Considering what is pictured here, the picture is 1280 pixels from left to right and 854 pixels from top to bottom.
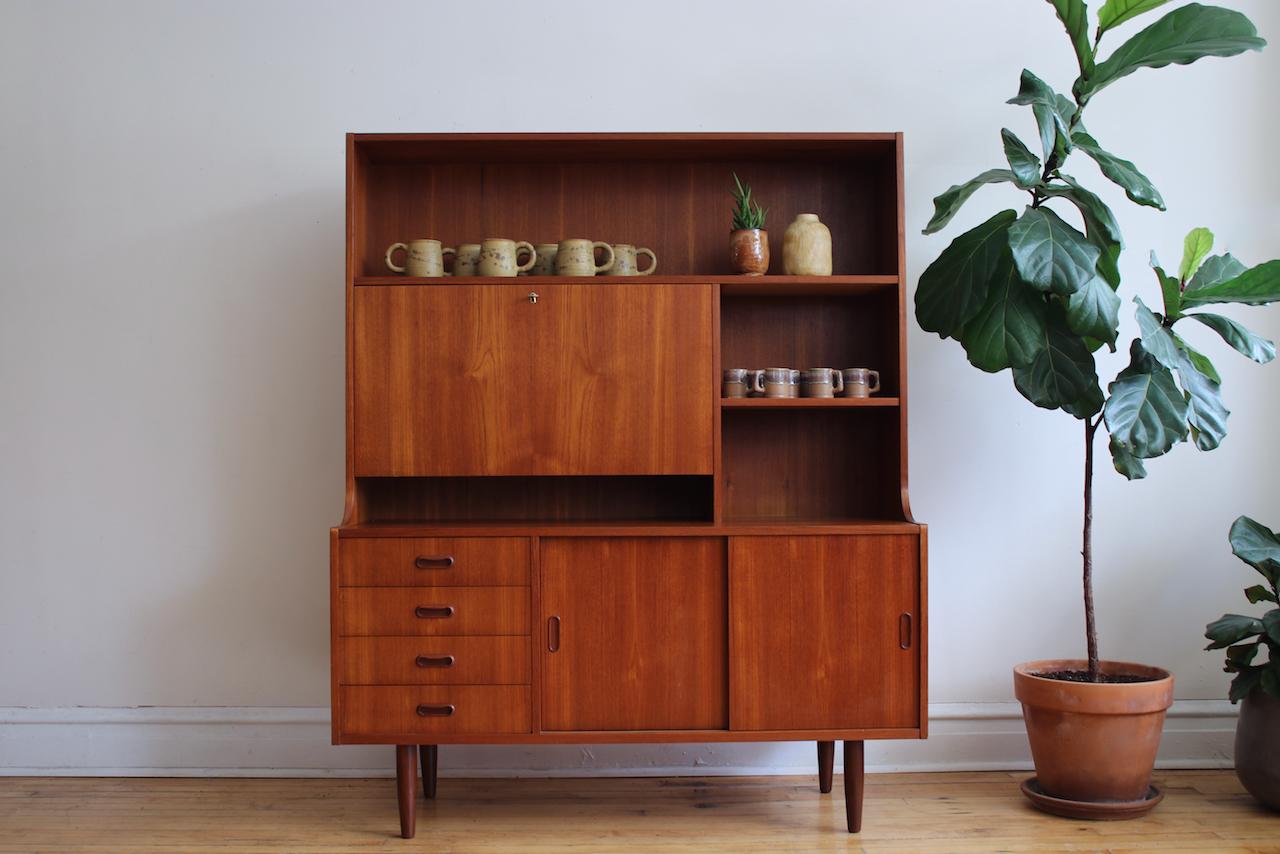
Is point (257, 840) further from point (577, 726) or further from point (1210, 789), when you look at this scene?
point (1210, 789)

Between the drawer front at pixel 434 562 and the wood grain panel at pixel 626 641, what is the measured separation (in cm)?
8

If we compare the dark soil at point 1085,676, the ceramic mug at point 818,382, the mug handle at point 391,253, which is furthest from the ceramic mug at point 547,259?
the dark soil at point 1085,676

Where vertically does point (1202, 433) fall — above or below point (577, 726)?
above

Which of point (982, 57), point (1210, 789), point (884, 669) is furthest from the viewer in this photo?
point (982, 57)

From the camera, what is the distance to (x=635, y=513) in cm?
289

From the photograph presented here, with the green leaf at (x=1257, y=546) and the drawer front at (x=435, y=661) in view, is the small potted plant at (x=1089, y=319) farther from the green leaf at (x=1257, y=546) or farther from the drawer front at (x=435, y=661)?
the drawer front at (x=435, y=661)

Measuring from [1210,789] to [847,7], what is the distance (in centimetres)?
243

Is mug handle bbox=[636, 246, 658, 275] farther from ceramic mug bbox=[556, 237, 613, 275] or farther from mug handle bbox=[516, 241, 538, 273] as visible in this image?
mug handle bbox=[516, 241, 538, 273]

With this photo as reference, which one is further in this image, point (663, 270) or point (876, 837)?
point (663, 270)

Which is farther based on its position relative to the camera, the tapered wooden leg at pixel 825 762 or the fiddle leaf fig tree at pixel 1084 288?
the tapered wooden leg at pixel 825 762

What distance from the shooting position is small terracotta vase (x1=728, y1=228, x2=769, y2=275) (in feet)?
8.73

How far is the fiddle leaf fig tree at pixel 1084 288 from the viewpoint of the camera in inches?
95.1

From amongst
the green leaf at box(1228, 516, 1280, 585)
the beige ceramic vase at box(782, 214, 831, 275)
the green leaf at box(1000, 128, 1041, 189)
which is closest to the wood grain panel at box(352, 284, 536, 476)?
the beige ceramic vase at box(782, 214, 831, 275)

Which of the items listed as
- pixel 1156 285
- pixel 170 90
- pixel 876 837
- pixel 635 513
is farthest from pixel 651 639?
pixel 170 90
